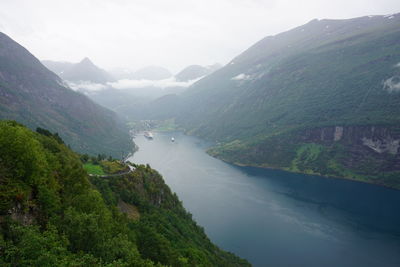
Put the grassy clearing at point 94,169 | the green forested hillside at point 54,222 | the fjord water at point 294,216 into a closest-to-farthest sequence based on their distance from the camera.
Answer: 1. the green forested hillside at point 54,222
2. the grassy clearing at point 94,169
3. the fjord water at point 294,216

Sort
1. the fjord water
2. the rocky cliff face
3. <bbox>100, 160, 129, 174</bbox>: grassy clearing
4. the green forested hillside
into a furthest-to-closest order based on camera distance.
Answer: the rocky cliff face
the fjord water
<bbox>100, 160, 129, 174</bbox>: grassy clearing
the green forested hillside

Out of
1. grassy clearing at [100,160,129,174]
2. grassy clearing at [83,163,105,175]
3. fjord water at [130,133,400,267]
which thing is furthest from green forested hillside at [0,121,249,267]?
fjord water at [130,133,400,267]

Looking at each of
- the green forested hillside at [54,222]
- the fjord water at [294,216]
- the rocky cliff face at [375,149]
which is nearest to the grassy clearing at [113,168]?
the green forested hillside at [54,222]

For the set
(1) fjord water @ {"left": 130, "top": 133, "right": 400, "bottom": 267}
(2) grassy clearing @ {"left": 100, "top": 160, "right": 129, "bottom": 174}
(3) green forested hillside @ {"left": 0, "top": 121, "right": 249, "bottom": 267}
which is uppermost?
(3) green forested hillside @ {"left": 0, "top": 121, "right": 249, "bottom": 267}

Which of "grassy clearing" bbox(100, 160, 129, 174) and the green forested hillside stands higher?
the green forested hillside

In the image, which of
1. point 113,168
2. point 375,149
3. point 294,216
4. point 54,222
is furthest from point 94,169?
point 375,149

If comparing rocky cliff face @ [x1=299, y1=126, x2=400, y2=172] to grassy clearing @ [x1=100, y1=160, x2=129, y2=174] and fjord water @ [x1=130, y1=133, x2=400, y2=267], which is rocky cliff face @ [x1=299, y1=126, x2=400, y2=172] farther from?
grassy clearing @ [x1=100, y1=160, x2=129, y2=174]

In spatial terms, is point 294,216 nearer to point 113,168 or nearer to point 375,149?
point 113,168

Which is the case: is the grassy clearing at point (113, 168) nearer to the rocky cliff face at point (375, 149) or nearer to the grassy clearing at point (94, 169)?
the grassy clearing at point (94, 169)

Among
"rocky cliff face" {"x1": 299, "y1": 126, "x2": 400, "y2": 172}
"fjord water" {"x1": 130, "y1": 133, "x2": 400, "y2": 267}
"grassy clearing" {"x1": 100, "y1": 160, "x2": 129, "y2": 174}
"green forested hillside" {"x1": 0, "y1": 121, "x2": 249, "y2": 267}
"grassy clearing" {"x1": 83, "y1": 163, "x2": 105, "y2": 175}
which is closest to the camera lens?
"green forested hillside" {"x1": 0, "y1": 121, "x2": 249, "y2": 267}

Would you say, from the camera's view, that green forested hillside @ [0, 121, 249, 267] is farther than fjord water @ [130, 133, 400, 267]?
No
